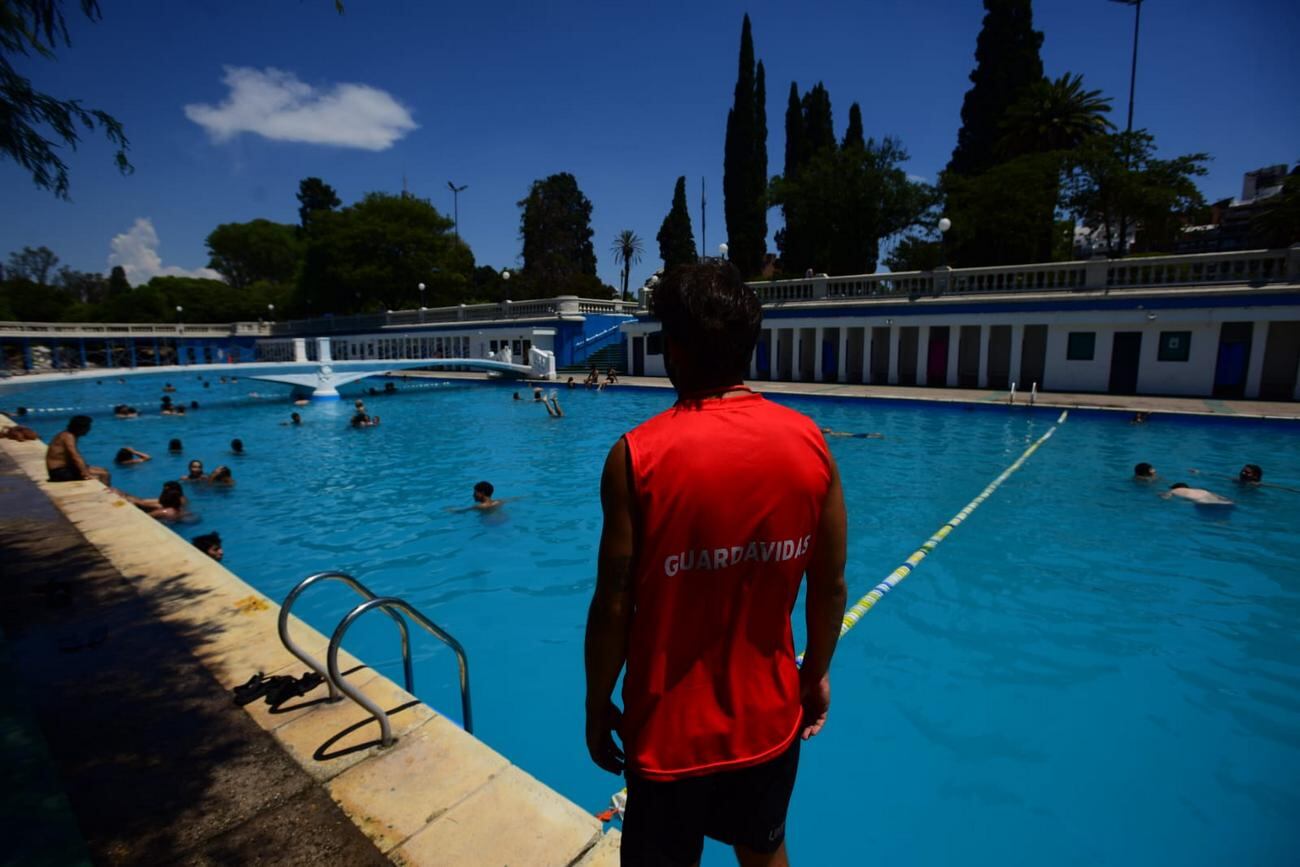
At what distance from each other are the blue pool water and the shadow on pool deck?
101cm

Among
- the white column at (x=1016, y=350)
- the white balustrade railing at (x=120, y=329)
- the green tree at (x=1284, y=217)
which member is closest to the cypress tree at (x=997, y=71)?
the green tree at (x=1284, y=217)

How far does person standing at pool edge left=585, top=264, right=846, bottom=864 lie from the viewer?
4.56 ft

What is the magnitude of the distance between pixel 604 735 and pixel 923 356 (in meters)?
27.0

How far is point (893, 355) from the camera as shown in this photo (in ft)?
86.5

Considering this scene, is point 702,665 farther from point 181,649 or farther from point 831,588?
point 181,649

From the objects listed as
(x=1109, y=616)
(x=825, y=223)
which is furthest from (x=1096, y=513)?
(x=825, y=223)

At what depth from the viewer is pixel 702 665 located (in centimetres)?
154

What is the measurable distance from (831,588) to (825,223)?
40894 mm

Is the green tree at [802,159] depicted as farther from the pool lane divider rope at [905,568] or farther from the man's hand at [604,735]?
the man's hand at [604,735]

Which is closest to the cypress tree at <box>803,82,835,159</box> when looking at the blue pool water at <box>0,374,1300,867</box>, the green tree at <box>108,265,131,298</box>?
the blue pool water at <box>0,374,1300,867</box>

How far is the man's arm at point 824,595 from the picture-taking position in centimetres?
162

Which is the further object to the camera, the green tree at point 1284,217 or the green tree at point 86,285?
the green tree at point 86,285

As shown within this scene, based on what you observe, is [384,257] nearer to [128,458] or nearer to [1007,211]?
[128,458]

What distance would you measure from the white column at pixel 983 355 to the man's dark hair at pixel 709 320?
26.0 m
